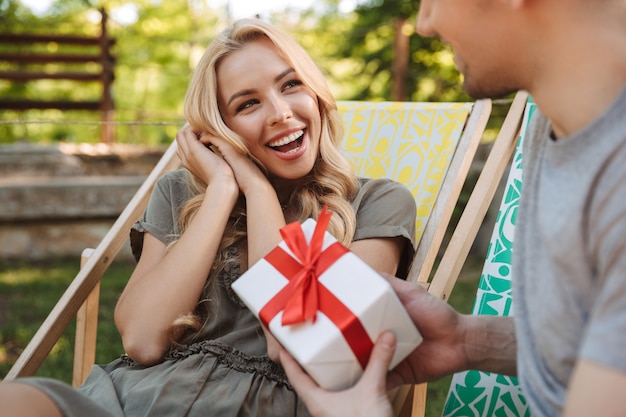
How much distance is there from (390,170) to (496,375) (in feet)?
2.83

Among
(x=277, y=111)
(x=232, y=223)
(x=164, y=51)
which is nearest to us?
(x=277, y=111)

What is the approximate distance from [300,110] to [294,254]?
0.79 meters

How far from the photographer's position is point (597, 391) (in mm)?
942

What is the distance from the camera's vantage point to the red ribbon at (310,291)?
4.46ft

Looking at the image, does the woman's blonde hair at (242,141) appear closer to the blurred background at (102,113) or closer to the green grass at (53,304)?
the blurred background at (102,113)

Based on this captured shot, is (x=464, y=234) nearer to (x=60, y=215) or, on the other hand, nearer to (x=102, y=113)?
(x=60, y=215)

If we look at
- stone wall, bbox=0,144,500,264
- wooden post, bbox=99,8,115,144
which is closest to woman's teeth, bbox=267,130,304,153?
stone wall, bbox=0,144,500,264

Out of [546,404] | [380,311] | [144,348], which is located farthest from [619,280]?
[144,348]

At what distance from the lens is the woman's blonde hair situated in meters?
2.19

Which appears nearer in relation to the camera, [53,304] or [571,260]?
[571,260]

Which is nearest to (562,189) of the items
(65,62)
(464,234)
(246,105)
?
(464,234)

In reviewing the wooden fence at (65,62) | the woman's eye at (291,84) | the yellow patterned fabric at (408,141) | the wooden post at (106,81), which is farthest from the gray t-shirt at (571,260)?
the wooden fence at (65,62)

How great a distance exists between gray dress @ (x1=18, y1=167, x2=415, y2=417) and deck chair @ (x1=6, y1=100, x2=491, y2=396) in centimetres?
23

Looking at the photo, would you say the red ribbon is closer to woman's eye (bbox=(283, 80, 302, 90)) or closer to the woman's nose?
the woman's nose
